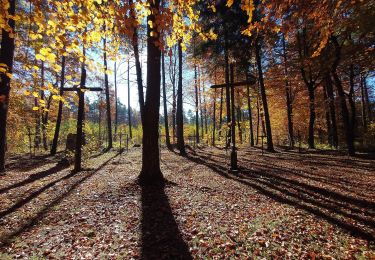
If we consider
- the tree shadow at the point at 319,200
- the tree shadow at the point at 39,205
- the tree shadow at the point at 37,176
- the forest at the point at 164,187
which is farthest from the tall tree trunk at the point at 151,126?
the tree shadow at the point at 37,176

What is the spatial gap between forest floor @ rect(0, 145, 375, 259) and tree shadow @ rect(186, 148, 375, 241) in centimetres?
2

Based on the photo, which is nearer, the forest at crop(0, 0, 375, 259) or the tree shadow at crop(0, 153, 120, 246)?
the forest at crop(0, 0, 375, 259)

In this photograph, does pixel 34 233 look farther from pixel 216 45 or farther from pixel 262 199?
pixel 216 45

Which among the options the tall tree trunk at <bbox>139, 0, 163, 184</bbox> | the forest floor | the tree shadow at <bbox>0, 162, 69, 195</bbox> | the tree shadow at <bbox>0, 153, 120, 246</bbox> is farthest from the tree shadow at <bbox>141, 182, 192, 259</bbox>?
the tree shadow at <bbox>0, 162, 69, 195</bbox>

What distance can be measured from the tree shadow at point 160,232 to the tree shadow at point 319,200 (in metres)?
3.24

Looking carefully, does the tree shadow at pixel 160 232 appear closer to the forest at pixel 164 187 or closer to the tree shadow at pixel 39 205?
the forest at pixel 164 187

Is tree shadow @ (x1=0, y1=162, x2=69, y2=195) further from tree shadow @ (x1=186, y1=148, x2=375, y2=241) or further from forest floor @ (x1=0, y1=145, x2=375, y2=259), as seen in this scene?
tree shadow @ (x1=186, y1=148, x2=375, y2=241)

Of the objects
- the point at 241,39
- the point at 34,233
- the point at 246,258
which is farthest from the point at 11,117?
the point at 246,258

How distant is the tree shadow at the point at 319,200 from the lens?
565 centimetres

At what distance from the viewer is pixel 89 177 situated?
10367 millimetres

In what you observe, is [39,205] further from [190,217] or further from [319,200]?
[319,200]

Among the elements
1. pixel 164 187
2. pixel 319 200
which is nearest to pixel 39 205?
pixel 164 187

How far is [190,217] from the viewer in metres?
6.07

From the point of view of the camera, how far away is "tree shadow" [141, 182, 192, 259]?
4.49 metres
